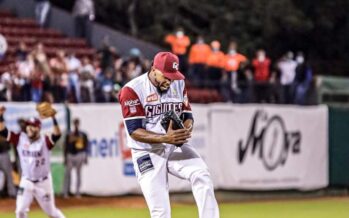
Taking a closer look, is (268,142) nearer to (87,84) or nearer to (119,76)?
(119,76)

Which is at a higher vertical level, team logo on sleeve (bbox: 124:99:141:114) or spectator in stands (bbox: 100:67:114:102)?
team logo on sleeve (bbox: 124:99:141:114)

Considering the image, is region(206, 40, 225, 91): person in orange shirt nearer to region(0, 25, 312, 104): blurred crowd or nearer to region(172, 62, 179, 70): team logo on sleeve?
region(0, 25, 312, 104): blurred crowd

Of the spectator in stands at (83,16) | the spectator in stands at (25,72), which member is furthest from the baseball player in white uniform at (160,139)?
the spectator in stands at (83,16)

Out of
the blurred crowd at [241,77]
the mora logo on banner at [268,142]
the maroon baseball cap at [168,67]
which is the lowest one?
the mora logo on banner at [268,142]

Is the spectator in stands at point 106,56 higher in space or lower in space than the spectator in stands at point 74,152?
higher

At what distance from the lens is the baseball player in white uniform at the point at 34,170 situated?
14422 mm

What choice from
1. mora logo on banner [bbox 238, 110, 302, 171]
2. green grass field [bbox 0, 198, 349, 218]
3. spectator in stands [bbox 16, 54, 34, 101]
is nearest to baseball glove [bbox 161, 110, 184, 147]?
green grass field [bbox 0, 198, 349, 218]

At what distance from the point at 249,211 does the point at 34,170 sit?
6836mm

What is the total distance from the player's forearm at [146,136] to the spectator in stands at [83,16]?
828 inches

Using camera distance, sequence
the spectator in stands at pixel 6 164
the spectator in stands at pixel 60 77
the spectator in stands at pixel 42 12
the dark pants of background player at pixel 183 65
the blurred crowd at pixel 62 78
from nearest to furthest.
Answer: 1. the spectator in stands at pixel 6 164
2. the blurred crowd at pixel 62 78
3. the spectator in stands at pixel 60 77
4. the dark pants of background player at pixel 183 65
5. the spectator in stands at pixel 42 12

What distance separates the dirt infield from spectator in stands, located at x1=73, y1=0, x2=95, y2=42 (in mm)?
10286

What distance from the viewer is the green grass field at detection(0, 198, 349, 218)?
62.3 ft

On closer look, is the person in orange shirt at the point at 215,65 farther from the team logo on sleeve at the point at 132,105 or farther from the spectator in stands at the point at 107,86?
the team logo on sleeve at the point at 132,105

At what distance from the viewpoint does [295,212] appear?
20.1 m
